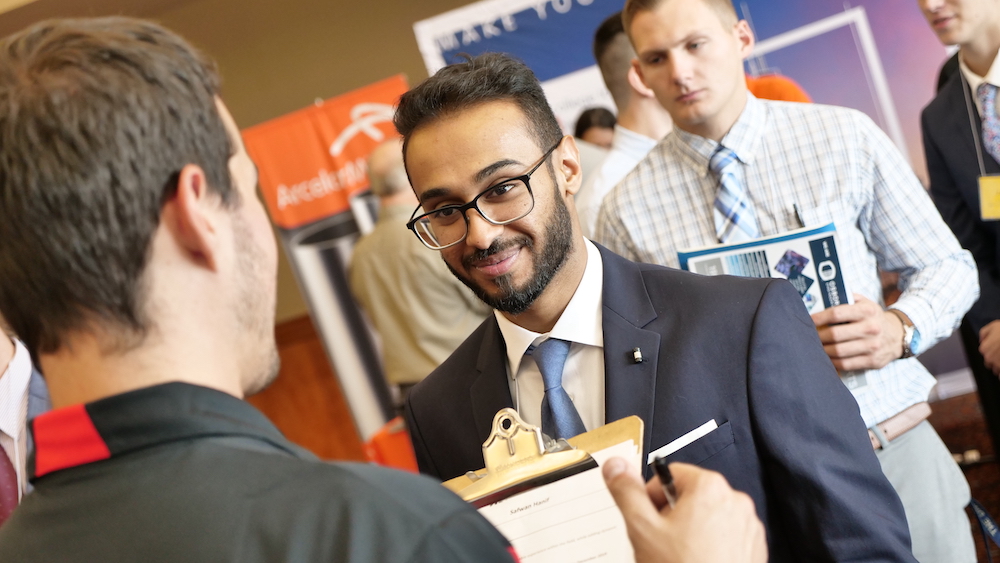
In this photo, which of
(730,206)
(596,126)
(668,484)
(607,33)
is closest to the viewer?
(668,484)

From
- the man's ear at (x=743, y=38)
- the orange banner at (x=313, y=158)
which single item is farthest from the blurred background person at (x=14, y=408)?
the orange banner at (x=313, y=158)

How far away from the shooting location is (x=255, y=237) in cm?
84

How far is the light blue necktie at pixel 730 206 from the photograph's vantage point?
207cm

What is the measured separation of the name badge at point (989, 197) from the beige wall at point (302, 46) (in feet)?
14.1

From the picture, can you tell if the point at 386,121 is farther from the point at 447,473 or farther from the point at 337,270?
the point at 447,473

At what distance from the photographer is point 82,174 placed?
2.40 feet

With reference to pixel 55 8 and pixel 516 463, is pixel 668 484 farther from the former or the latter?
pixel 55 8

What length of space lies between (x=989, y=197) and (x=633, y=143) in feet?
3.81

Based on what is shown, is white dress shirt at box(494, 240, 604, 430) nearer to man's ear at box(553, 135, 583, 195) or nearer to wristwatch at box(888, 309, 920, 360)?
man's ear at box(553, 135, 583, 195)

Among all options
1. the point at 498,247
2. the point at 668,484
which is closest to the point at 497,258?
the point at 498,247

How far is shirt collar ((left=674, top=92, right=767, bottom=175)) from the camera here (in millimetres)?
2117

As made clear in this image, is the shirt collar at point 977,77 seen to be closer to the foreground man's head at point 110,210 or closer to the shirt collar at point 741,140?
the shirt collar at point 741,140

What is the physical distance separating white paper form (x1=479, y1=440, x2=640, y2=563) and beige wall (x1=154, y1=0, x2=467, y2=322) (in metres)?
5.41

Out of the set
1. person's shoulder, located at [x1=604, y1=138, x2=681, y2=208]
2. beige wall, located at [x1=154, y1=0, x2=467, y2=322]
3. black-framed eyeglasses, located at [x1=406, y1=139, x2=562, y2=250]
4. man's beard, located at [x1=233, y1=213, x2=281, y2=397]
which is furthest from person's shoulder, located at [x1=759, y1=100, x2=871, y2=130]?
beige wall, located at [x1=154, y1=0, x2=467, y2=322]
